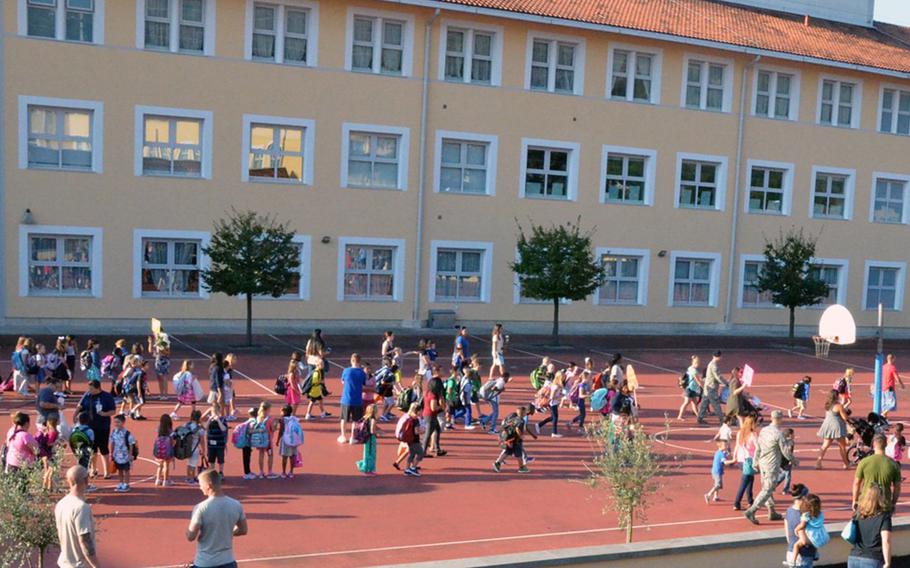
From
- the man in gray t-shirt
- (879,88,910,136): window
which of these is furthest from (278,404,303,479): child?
(879,88,910,136): window

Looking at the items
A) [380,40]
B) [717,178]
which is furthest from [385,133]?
[717,178]

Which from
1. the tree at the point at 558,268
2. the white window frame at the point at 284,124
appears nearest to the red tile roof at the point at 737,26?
the white window frame at the point at 284,124

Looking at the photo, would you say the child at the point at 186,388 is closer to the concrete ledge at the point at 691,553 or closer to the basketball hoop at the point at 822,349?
the concrete ledge at the point at 691,553

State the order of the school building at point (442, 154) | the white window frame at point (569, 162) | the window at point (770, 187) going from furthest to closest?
the window at point (770, 187) → the white window frame at point (569, 162) → the school building at point (442, 154)

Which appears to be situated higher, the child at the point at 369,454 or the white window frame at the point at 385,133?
the white window frame at the point at 385,133

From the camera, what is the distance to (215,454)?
14.5 m

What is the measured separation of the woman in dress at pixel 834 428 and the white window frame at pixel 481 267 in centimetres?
1914

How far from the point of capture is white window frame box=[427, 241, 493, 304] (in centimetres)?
3525

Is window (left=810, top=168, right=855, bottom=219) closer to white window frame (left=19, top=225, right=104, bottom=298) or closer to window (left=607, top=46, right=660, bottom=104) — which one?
window (left=607, top=46, right=660, bottom=104)

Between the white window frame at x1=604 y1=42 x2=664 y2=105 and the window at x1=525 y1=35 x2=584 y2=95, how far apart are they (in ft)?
4.04

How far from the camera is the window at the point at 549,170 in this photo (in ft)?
119

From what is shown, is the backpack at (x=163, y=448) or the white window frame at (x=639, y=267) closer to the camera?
the backpack at (x=163, y=448)

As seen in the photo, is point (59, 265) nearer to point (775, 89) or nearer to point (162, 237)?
point (162, 237)

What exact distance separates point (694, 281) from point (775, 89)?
8849 millimetres
